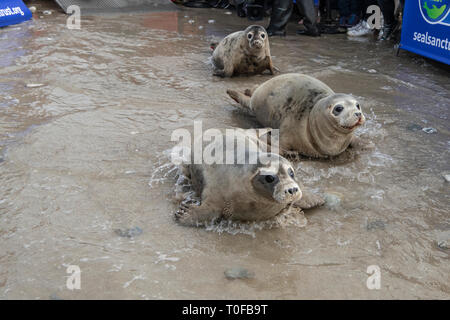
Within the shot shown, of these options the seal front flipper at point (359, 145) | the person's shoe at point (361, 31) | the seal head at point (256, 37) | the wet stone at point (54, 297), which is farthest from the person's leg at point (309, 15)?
the wet stone at point (54, 297)

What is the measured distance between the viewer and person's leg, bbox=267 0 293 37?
9.38 meters

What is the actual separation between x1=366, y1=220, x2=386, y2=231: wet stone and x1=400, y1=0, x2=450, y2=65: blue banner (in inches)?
168

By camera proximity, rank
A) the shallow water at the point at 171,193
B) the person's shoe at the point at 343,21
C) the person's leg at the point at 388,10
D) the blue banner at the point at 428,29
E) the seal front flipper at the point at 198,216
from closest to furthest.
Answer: the shallow water at the point at 171,193 → the seal front flipper at the point at 198,216 → the blue banner at the point at 428,29 → the person's leg at the point at 388,10 → the person's shoe at the point at 343,21

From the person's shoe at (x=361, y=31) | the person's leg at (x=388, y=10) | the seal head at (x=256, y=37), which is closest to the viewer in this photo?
the seal head at (x=256, y=37)

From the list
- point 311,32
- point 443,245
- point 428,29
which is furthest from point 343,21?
point 443,245

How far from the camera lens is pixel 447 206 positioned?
3.47 metres

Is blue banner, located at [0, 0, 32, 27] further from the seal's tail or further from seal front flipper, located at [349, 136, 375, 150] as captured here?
seal front flipper, located at [349, 136, 375, 150]

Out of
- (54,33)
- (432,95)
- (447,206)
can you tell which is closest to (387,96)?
(432,95)

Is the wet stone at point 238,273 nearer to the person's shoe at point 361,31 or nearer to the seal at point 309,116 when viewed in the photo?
the seal at point 309,116

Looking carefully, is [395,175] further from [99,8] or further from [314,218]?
[99,8]

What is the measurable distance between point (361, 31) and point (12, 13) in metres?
6.87

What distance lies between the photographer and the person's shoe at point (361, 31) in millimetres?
9180

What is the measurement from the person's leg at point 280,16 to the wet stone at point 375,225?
22.3ft
